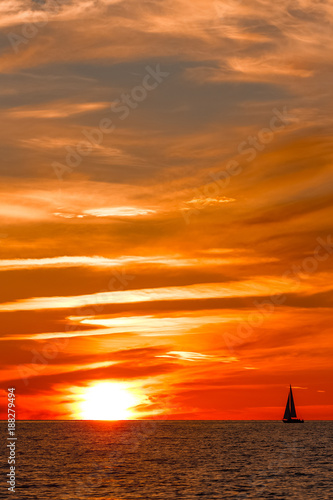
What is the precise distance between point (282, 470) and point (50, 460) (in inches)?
2010

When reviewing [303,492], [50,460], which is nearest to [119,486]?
[303,492]

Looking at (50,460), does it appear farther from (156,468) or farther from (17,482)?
(17,482)

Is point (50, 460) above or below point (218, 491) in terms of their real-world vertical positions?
above

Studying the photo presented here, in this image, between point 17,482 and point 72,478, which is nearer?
point 17,482

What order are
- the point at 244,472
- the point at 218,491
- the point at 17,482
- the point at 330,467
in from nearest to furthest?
the point at 218,491, the point at 17,482, the point at 244,472, the point at 330,467

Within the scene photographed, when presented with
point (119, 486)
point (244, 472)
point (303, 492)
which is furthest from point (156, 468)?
point (303, 492)

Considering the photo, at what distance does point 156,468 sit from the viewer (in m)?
136

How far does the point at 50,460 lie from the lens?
157 m

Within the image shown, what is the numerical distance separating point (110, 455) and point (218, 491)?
79.6 m

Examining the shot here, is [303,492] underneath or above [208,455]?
underneath

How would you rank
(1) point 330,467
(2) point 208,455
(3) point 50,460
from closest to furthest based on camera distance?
(1) point 330,467, (3) point 50,460, (2) point 208,455

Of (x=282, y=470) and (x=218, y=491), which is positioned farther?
(x=282, y=470)

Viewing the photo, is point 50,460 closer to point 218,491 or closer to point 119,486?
point 119,486

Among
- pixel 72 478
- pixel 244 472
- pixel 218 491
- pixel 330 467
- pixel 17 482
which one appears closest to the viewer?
pixel 218 491
